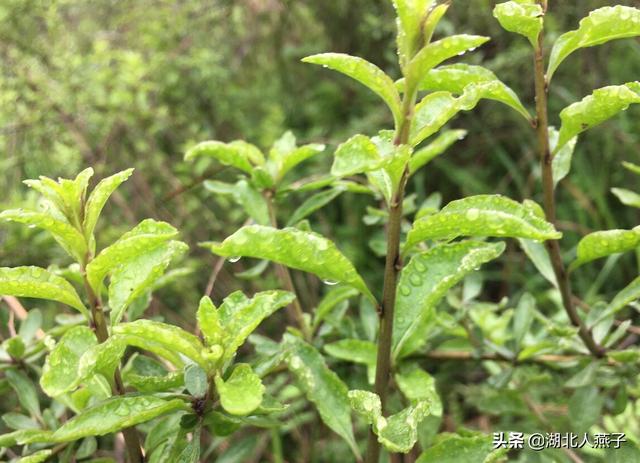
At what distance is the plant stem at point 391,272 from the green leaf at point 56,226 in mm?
328

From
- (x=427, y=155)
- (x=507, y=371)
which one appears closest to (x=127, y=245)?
(x=427, y=155)

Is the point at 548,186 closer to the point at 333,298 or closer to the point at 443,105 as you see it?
the point at 443,105

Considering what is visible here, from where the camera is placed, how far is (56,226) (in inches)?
25.8

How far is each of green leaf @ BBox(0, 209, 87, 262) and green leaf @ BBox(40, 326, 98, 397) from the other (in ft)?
0.28

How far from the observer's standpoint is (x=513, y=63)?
2.12 meters

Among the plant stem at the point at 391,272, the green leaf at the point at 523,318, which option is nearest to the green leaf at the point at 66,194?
the plant stem at the point at 391,272

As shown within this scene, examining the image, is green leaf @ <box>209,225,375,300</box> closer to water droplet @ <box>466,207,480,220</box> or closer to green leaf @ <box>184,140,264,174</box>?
water droplet @ <box>466,207,480,220</box>

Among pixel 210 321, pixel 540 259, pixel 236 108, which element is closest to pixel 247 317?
pixel 210 321

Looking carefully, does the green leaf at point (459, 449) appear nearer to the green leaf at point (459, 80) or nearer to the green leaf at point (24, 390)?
the green leaf at point (459, 80)

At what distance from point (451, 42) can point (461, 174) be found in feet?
5.88

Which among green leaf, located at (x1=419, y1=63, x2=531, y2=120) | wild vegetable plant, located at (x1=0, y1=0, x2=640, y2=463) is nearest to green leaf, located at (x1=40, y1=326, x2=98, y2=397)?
wild vegetable plant, located at (x1=0, y1=0, x2=640, y2=463)

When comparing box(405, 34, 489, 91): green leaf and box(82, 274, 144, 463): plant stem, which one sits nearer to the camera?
box(405, 34, 489, 91): green leaf

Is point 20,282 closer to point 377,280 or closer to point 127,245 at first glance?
point 127,245

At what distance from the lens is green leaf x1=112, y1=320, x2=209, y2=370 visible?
1.99 feet
